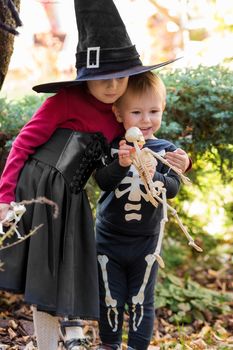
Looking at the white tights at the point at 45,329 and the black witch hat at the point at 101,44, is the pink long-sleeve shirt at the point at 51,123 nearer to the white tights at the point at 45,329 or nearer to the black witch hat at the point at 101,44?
the black witch hat at the point at 101,44

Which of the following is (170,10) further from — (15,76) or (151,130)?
(151,130)

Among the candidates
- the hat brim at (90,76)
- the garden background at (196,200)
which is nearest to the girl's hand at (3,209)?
the hat brim at (90,76)

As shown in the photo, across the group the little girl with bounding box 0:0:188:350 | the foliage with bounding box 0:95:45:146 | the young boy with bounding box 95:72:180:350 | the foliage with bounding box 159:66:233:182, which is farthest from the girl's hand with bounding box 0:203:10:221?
the foliage with bounding box 159:66:233:182

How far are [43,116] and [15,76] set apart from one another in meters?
5.25

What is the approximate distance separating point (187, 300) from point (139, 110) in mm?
1927

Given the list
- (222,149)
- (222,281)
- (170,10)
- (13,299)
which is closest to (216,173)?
(222,149)

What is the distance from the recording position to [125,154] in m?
2.90

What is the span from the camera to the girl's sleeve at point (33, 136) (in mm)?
3002

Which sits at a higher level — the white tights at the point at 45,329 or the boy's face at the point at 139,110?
the boy's face at the point at 139,110

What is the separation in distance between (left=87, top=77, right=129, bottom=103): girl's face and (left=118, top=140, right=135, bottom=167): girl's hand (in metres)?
0.23

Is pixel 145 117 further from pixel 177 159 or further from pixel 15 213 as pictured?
pixel 15 213

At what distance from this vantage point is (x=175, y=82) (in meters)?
4.14

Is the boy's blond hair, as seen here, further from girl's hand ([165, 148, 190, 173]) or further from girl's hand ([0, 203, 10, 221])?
girl's hand ([0, 203, 10, 221])

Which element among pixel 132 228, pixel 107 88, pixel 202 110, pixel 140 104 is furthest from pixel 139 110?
pixel 202 110
